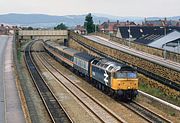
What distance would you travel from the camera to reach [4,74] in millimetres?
44156

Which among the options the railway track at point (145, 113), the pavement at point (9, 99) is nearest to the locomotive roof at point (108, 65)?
the railway track at point (145, 113)

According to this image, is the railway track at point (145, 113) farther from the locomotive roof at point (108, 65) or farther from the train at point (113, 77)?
the locomotive roof at point (108, 65)

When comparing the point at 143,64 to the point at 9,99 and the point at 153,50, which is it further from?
the point at 153,50

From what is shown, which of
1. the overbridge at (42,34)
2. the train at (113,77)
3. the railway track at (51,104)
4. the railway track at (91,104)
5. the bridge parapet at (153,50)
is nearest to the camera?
the railway track at (51,104)

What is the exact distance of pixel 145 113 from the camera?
94.5ft

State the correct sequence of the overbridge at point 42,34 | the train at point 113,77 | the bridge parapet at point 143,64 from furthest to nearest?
the overbridge at point 42,34 → the bridge parapet at point 143,64 → the train at point 113,77

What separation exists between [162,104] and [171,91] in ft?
20.8

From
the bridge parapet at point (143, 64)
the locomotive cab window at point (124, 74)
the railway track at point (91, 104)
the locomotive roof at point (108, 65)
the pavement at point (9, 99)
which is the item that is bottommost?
the railway track at point (91, 104)

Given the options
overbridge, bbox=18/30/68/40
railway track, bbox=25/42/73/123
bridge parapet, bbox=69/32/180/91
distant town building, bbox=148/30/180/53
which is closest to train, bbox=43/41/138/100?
railway track, bbox=25/42/73/123

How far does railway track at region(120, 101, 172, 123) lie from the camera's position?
26.3 metres

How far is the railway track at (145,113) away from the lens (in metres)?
26.3

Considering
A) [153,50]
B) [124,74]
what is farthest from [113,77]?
[153,50]

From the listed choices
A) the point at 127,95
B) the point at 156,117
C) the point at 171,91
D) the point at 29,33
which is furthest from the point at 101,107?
the point at 29,33

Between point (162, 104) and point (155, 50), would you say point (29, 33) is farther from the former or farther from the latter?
point (162, 104)
